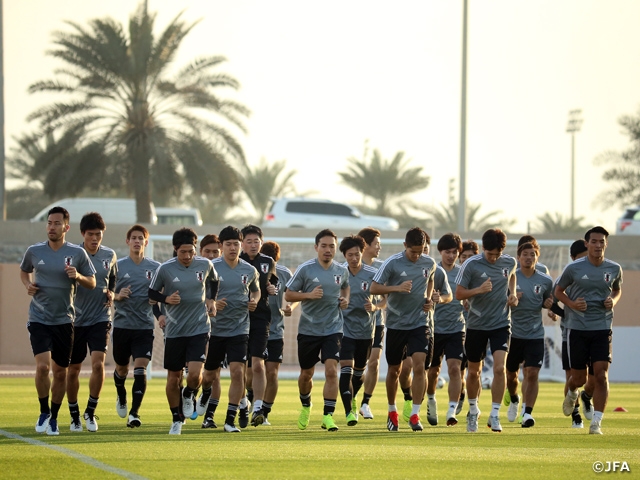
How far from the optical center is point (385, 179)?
174 ft

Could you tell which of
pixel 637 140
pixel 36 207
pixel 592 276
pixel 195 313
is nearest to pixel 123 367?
pixel 195 313

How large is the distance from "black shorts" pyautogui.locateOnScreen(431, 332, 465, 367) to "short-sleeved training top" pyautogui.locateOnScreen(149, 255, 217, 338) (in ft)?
11.7

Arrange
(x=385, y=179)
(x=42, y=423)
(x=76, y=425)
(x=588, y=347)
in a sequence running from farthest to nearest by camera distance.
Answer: (x=385, y=179) → (x=588, y=347) → (x=76, y=425) → (x=42, y=423)

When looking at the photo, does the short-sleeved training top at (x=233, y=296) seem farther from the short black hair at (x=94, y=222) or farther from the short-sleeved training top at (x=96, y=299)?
the short black hair at (x=94, y=222)

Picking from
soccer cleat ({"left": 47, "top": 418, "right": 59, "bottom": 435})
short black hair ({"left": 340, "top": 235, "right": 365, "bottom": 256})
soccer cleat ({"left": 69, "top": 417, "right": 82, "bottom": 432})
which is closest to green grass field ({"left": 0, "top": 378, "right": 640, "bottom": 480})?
soccer cleat ({"left": 47, "top": 418, "right": 59, "bottom": 435})

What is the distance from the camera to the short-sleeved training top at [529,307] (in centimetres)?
1569

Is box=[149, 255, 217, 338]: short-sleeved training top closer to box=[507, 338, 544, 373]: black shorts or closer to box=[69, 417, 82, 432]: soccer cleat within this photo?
box=[69, 417, 82, 432]: soccer cleat

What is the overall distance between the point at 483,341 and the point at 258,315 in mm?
→ 2637

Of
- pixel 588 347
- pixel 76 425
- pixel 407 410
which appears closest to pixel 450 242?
pixel 407 410

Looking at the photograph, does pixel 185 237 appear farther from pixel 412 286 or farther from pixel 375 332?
pixel 375 332

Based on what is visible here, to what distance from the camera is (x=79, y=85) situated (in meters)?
36.2

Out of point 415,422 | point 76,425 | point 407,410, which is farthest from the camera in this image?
point 407,410

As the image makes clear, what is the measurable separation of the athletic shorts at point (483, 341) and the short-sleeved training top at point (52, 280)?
4.52 metres

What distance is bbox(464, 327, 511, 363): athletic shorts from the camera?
47.9 ft
